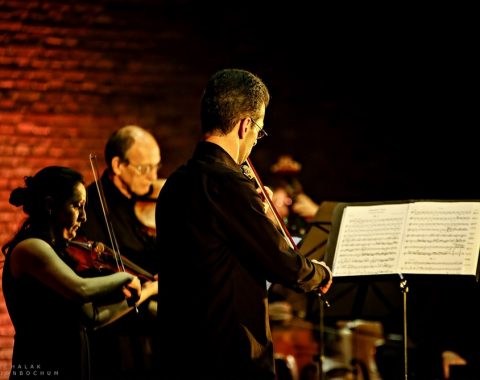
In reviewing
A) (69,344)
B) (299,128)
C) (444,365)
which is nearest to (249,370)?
(69,344)

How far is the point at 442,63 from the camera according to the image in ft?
20.6

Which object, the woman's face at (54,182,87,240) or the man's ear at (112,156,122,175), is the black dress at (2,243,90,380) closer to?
the woman's face at (54,182,87,240)

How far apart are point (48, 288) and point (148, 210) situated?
1.48 metres

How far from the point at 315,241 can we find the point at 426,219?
725 mm

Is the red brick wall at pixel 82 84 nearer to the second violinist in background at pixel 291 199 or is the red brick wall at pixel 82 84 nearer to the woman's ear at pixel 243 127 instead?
the second violinist in background at pixel 291 199

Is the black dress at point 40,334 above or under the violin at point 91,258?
under

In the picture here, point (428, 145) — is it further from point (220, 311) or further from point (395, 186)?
point (220, 311)

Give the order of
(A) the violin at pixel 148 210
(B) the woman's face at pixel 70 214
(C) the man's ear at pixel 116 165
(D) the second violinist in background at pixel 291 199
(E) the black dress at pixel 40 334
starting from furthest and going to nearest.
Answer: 1. (D) the second violinist in background at pixel 291 199
2. (C) the man's ear at pixel 116 165
3. (A) the violin at pixel 148 210
4. (B) the woman's face at pixel 70 214
5. (E) the black dress at pixel 40 334

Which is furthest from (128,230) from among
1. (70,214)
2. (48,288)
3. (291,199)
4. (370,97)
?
(370,97)

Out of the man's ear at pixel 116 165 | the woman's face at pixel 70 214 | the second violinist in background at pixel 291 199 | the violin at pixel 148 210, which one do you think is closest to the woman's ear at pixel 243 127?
the woman's face at pixel 70 214

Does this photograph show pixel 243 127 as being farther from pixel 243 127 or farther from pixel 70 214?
pixel 70 214

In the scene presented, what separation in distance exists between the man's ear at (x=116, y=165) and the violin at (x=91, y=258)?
3.16 ft

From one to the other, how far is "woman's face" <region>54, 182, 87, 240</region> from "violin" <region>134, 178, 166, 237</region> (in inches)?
42.6

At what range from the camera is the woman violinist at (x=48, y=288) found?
308 centimetres
